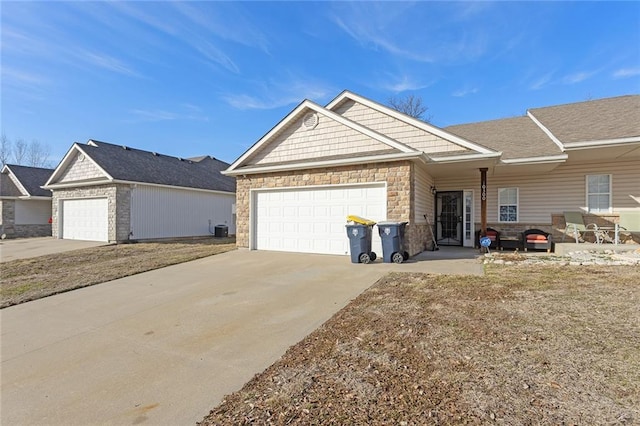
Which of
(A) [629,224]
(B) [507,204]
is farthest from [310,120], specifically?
(A) [629,224]

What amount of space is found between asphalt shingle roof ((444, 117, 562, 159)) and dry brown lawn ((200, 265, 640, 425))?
21.4 ft

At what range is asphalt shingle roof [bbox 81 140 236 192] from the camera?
15.9 m

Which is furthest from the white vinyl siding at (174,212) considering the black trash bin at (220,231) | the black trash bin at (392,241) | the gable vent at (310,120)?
the black trash bin at (392,241)

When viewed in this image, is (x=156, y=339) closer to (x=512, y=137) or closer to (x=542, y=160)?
(x=542, y=160)

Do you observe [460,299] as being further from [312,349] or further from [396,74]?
[396,74]

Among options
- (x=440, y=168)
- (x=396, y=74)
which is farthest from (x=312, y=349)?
(x=396, y=74)

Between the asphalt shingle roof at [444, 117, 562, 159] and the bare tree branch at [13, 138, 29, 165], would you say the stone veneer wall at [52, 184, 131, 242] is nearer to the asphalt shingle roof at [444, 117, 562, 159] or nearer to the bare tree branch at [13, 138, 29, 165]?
the asphalt shingle roof at [444, 117, 562, 159]

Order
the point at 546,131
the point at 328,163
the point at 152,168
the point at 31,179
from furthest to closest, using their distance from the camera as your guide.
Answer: the point at 31,179 < the point at 152,168 < the point at 546,131 < the point at 328,163

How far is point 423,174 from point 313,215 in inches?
159

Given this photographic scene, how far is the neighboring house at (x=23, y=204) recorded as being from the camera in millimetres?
20219

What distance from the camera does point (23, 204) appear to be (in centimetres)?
2081

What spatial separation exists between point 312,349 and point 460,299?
8.84ft

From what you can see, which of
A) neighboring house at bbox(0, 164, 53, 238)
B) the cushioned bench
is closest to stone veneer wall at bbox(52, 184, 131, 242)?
neighboring house at bbox(0, 164, 53, 238)

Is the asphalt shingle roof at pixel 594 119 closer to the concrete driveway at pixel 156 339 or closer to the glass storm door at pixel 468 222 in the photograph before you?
the glass storm door at pixel 468 222
